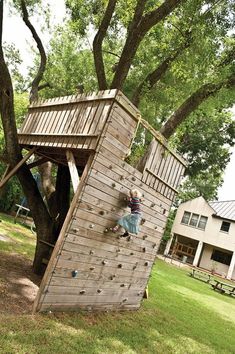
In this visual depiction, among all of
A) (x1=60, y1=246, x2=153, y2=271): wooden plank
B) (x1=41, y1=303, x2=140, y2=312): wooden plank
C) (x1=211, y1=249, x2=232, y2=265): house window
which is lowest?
(x1=41, y1=303, x2=140, y2=312): wooden plank

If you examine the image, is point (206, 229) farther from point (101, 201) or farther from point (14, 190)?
point (101, 201)

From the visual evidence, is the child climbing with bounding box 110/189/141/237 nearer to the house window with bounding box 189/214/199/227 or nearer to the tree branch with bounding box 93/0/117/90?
the tree branch with bounding box 93/0/117/90

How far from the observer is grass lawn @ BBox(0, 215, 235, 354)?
527 cm

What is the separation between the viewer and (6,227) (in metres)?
15.0

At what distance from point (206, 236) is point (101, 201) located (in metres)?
31.1

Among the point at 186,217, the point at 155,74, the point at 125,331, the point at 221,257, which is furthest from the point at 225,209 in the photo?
the point at 125,331

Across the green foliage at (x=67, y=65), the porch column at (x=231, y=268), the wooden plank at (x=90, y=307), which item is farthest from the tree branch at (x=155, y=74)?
the porch column at (x=231, y=268)

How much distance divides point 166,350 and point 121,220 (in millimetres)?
2773

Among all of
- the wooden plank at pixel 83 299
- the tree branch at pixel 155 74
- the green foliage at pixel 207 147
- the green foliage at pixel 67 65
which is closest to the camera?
the wooden plank at pixel 83 299

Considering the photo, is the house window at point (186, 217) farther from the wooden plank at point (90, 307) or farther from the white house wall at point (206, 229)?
the wooden plank at point (90, 307)

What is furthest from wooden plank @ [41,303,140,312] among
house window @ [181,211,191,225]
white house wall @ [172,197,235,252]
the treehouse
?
house window @ [181,211,191,225]

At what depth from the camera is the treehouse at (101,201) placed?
267 inches

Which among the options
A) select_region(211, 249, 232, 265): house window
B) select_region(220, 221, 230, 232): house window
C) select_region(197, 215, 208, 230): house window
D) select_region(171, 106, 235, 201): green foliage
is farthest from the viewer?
select_region(197, 215, 208, 230): house window

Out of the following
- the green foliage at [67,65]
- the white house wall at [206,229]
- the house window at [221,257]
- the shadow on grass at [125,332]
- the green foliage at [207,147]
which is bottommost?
the shadow on grass at [125,332]
